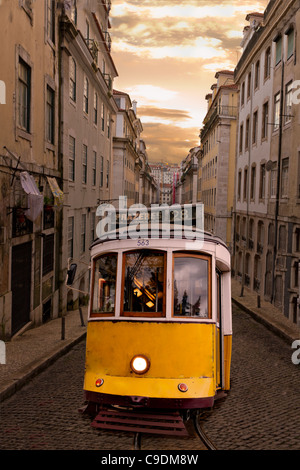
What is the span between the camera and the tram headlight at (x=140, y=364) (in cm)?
652

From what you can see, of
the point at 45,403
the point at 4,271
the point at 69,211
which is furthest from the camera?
the point at 69,211

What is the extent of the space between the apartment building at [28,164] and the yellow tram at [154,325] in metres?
5.67

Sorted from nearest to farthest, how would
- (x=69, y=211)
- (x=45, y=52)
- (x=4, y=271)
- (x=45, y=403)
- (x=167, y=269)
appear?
(x=167, y=269)
(x=45, y=403)
(x=4, y=271)
(x=45, y=52)
(x=69, y=211)

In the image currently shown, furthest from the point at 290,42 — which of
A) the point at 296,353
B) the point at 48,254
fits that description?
the point at 296,353

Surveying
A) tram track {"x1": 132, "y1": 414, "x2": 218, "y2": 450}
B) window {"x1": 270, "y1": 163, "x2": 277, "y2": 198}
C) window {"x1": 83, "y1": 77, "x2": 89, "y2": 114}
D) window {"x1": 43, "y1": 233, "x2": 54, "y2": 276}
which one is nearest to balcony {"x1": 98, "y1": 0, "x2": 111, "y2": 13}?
window {"x1": 83, "y1": 77, "x2": 89, "y2": 114}

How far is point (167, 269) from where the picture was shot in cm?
686

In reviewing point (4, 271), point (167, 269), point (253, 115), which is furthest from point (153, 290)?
point (253, 115)

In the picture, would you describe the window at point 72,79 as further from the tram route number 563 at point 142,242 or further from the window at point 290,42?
the tram route number 563 at point 142,242

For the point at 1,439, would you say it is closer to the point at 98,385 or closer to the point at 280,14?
the point at 98,385

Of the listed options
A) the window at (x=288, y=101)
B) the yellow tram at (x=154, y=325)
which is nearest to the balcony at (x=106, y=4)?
the window at (x=288, y=101)

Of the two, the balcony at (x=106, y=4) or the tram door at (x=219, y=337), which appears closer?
the tram door at (x=219, y=337)

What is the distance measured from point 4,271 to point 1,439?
626 cm

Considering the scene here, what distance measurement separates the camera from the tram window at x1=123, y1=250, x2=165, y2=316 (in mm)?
6836

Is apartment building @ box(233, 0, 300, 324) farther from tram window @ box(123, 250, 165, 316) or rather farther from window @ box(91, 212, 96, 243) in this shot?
tram window @ box(123, 250, 165, 316)
